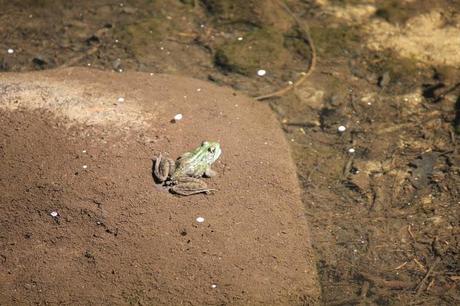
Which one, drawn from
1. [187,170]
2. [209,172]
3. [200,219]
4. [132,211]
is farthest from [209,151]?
[132,211]

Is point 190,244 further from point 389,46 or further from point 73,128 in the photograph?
point 389,46

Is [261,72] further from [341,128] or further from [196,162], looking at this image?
[196,162]

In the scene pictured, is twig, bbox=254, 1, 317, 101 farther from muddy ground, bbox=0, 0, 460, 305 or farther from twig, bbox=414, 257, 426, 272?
twig, bbox=414, 257, 426, 272

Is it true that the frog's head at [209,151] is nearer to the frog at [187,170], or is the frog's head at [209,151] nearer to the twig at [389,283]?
the frog at [187,170]

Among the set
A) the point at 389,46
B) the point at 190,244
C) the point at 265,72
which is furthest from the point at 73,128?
the point at 389,46

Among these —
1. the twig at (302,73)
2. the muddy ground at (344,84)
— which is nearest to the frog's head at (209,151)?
the muddy ground at (344,84)
